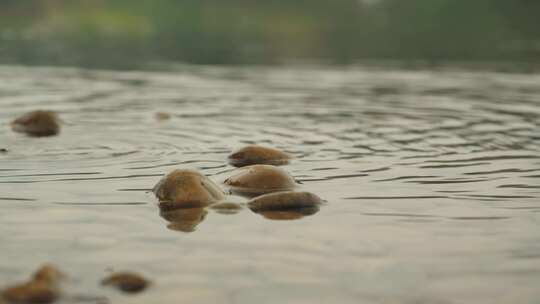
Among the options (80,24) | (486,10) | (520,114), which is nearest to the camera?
(520,114)

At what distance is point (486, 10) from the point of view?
83.1 metres

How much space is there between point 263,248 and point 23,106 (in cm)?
1078

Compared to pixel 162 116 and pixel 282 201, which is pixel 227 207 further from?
pixel 162 116

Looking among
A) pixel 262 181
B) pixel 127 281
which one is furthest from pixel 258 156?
pixel 127 281

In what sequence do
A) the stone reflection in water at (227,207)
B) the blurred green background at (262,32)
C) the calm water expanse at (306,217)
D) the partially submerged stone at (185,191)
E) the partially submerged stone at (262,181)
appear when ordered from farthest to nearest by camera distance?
the blurred green background at (262,32)
the partially submerged stone at (262,181)
the partially submerged stone at (185,191)
the stone reflection in water at (227,207)
the calm water expanse at (306,217)

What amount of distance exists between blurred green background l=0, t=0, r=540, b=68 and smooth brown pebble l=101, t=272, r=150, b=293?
23.1 metres

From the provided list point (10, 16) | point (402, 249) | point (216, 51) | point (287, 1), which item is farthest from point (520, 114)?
point (287, 1)

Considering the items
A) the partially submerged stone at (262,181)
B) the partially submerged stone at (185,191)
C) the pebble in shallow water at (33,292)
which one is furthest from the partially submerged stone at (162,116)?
the pebble in shallow water at (33,292)

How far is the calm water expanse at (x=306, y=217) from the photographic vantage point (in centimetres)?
601

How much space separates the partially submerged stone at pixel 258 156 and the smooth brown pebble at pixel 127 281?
479 centimetres

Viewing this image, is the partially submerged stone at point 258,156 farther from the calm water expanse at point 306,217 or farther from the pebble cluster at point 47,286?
the pebble cluster at point 47,286

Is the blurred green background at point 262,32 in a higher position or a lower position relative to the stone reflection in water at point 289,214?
higher

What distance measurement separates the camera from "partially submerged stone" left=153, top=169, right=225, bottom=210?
818 centimetres

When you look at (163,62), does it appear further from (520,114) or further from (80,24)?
(80,24)
